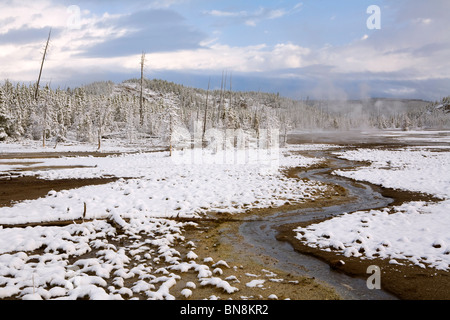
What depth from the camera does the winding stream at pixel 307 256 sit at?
697 centimetres

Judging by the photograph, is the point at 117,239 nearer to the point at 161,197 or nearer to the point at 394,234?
the point at 161,197

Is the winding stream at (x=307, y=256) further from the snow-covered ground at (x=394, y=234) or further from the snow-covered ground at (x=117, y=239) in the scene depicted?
the snow-covered ground at (x=117, y=239)

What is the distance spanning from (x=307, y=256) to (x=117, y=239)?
6.65 metres

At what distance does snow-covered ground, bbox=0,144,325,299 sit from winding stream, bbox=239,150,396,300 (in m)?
2.00

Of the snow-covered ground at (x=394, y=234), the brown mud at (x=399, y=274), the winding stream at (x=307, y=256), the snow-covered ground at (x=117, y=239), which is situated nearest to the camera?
the snow-covered ground at (x=117, y=239)

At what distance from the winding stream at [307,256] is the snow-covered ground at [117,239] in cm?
200

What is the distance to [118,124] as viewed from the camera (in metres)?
96.6

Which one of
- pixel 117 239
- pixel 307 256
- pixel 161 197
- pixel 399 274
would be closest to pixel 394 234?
pixel 399 274

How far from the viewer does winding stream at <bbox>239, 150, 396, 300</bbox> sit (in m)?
6.97

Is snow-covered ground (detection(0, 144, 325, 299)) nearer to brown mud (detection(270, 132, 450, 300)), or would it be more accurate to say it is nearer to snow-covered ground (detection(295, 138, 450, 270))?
brown mud (detection(270, 132, 450, 300))

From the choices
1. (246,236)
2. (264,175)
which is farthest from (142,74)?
(246,236)

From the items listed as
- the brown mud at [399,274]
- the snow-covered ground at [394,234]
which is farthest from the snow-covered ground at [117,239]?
the snow-covered ground at [394,234]

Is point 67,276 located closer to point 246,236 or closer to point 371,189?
point 246,236

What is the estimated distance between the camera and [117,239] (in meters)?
9.98
